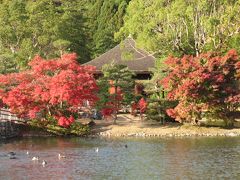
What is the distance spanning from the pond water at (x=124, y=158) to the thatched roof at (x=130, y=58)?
1533 cm

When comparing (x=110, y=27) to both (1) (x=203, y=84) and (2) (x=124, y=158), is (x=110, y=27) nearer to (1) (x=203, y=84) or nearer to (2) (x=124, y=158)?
(1) (x=203, y=84)

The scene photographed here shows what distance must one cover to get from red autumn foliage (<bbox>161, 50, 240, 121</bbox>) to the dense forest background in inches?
159

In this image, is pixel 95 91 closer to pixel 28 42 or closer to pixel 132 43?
pixel 132 43

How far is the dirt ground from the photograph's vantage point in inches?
1807

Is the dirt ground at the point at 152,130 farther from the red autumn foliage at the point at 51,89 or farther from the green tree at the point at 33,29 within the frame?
the green tree at the point at 33,29

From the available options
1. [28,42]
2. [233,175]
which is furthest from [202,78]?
[28,42]

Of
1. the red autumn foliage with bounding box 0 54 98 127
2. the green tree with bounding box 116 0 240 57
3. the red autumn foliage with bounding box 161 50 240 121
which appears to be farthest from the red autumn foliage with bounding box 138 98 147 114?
the green tree with bounding box 116 0 240 57

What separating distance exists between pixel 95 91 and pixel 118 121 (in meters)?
3.90

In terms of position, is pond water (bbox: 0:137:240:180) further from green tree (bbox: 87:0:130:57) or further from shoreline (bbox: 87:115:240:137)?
green tree (bbox: 87:0:130:57)

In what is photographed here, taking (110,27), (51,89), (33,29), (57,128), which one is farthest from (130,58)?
(110,27)

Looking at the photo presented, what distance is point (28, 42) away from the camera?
6881cm

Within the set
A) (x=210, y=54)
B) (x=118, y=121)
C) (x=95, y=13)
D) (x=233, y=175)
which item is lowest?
(x=233, y=175)

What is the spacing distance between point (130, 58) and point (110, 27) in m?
25.8

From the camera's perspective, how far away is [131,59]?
59.1 metres
